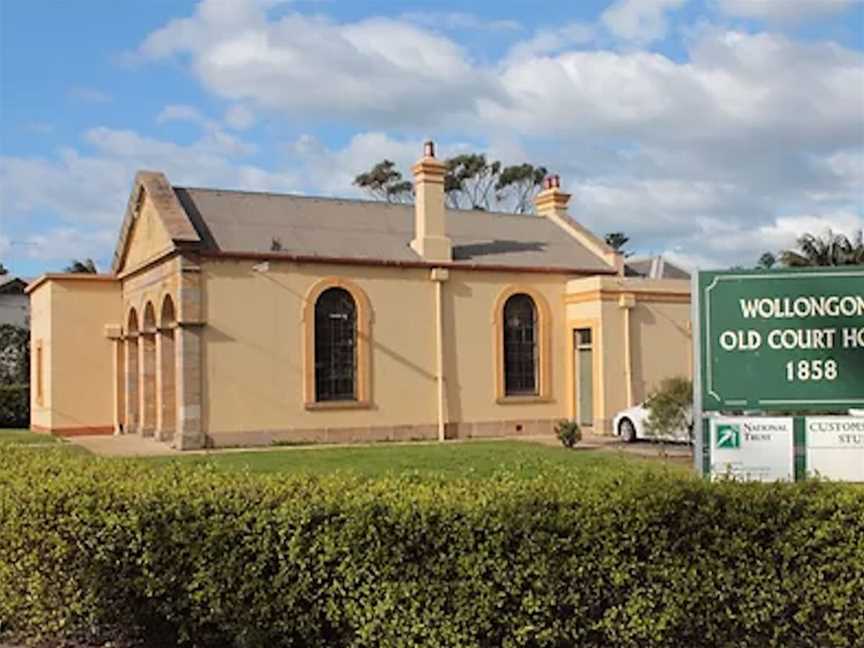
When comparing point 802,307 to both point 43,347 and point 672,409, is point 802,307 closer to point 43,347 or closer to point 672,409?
point 672,409

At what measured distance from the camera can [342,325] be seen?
75.7 ft

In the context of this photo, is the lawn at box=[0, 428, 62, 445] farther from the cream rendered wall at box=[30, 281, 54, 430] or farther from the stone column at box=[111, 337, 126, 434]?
the stone column at box=[111, 337, 126, 434]

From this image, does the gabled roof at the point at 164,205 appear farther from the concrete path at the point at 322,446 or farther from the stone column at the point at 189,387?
the concrete path at the point at 322,446

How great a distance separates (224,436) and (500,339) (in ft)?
24.7

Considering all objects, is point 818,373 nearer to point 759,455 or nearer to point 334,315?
point 759,455

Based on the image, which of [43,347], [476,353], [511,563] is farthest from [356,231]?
[511,563]

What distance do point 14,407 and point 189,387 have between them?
13996 mm

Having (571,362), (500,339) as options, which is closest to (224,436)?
(500,339)

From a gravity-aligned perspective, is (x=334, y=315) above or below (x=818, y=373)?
above

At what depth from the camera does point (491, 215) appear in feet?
92.1

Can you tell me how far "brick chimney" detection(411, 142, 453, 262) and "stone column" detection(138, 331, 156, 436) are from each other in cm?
734

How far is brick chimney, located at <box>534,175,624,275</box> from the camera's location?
27.1 m

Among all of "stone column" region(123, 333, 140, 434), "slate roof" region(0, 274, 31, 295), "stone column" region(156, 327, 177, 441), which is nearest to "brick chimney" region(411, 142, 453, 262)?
"stone column" region(156, 327, 177, 441)

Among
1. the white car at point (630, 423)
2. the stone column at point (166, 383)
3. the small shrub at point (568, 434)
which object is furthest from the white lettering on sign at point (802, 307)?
the stone column at point (166, 383)
